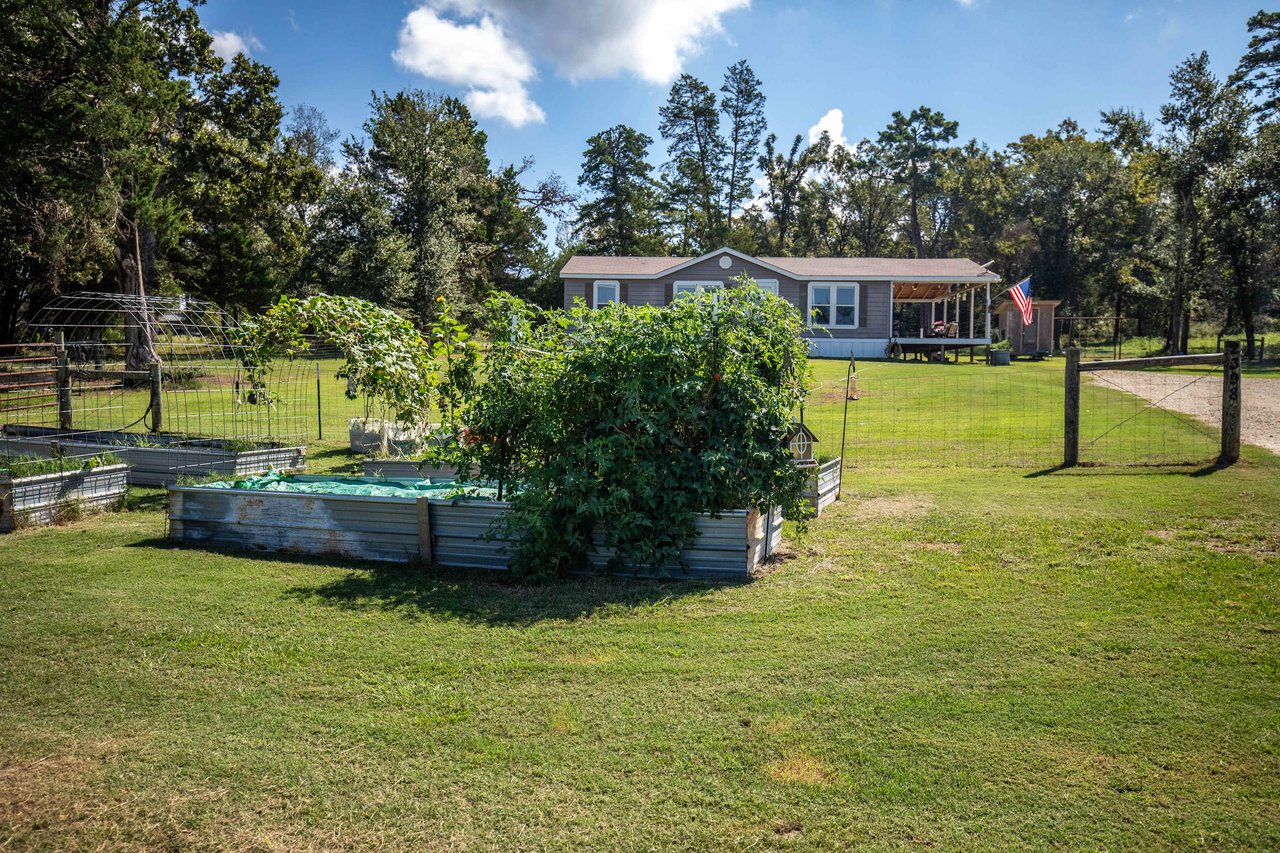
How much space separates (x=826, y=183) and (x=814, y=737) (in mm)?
56324

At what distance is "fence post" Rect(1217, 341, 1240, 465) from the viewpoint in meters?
9.50

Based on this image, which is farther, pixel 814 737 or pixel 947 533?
pixel 947 533

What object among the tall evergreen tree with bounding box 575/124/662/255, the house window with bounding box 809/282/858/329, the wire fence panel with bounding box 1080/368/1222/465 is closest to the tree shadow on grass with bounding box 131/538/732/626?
the wire fence panel with bounding box 1080/368/1222/465

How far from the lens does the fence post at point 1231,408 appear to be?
9.50 m

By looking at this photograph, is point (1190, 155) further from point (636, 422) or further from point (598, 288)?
point (636, 422)

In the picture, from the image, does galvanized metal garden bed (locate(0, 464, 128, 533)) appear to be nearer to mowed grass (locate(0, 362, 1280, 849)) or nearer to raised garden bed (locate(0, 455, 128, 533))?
raised garden bed (locate(0, 455, 128, 533))

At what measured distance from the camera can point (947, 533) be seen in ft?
23.2

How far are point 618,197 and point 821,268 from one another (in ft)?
59.6

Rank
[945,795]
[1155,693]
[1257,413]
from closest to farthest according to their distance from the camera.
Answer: [945,795], [1155,693], [1257,413]

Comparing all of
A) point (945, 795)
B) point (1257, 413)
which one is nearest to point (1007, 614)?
point (945, 795)

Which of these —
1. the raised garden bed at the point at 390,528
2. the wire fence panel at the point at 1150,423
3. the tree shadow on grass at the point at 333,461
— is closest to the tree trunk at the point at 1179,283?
the wire fence panel at the point at 1150,423

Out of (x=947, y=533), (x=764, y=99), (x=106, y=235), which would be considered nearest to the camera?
(x=947, y=533)

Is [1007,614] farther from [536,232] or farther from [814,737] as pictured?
[536,232]

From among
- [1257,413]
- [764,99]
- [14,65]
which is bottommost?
[1257,413]
